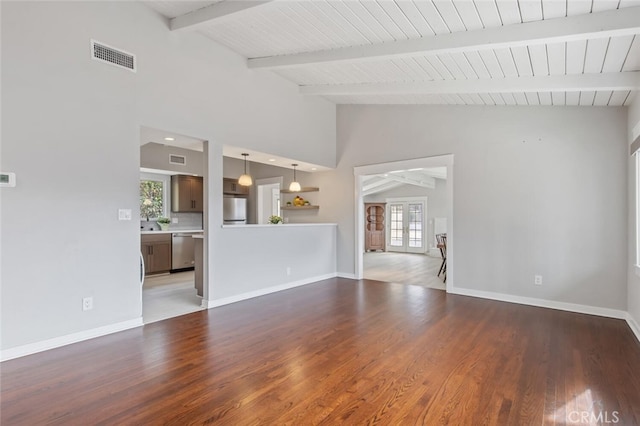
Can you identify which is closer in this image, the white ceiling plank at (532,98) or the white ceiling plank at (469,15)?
the white ceiling plank at (469,15)

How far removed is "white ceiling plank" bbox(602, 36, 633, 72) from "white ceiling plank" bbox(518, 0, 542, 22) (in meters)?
0.66

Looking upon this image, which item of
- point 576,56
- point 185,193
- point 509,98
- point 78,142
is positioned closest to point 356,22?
point 576,56

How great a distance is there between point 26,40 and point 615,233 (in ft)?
21.4

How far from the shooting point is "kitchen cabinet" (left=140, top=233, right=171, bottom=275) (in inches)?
258

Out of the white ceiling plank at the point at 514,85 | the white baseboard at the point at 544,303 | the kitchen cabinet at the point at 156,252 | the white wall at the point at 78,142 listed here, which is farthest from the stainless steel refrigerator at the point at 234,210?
the white baseboard at the point at 544,303

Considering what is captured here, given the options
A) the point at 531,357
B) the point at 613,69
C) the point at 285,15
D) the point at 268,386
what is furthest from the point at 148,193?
the point at 613,69

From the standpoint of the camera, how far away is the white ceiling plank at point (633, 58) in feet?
8.87

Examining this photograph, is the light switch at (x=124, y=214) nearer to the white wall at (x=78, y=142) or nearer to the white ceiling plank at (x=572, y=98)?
the white wall at (x=78, y=142)

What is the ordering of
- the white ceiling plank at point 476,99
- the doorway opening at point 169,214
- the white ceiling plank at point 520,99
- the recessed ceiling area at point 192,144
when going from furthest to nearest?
the doorway opening at point 169,214 < the white ceiling plank at point 476,99 < the white ceiling plank at point 520,99 < the recessed ceiling area at point 192,144

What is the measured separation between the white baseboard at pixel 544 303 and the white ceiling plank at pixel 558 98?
103 inches

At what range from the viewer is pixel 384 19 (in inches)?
126

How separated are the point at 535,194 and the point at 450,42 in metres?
2.61

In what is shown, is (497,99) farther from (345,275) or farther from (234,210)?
(234,210)

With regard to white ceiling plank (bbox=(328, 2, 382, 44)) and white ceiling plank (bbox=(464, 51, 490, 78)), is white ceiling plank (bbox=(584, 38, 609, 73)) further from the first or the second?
white ceiling plank (bbox=(328, 2, 382, 44))
